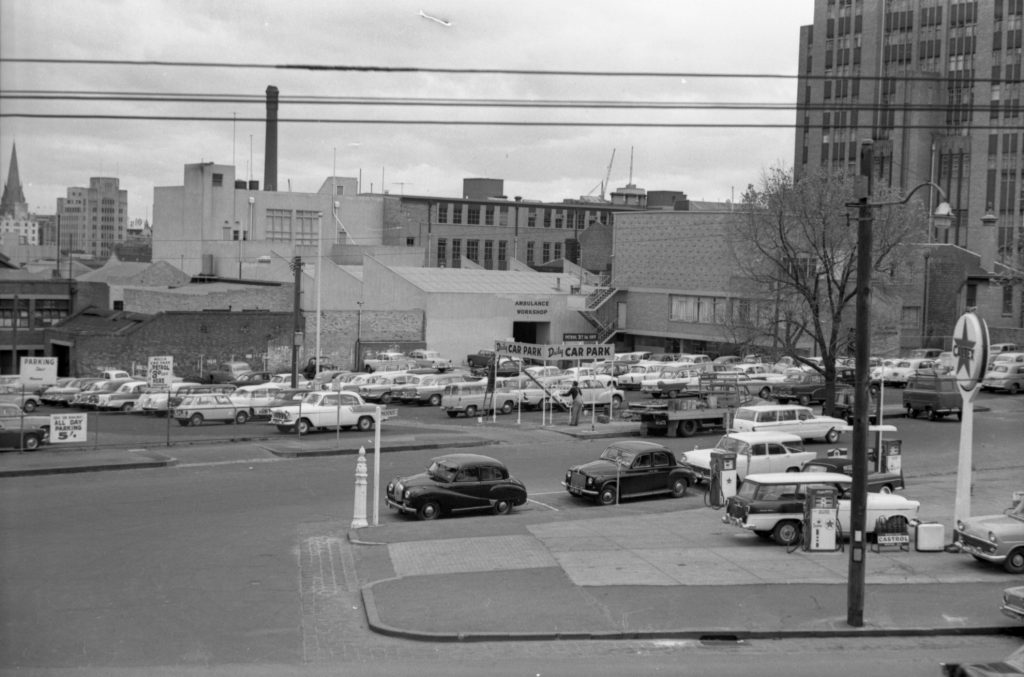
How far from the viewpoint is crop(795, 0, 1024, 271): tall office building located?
314 ft

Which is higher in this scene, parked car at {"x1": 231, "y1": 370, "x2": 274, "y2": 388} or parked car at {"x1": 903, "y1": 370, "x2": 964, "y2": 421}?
parked car at {"x1": 903, "y1": 370, "x2": 964, "y2": 421}

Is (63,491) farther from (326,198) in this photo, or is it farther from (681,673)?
(326,198)

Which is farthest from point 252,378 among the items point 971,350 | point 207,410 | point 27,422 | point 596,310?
point 971,350

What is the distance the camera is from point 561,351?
137 feet

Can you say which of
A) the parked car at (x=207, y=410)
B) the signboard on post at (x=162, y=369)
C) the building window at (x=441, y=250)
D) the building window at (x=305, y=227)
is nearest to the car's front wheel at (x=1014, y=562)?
the signboard on post at (x=162, y=369)

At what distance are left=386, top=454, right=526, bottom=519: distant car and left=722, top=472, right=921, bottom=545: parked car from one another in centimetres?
577

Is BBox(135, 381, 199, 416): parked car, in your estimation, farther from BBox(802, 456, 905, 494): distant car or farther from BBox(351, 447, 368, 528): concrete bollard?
BBox(802, 456, 905, 494): distant car

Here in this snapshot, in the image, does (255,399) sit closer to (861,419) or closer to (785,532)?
(785,532)

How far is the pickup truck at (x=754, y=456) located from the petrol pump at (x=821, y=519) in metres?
7.60

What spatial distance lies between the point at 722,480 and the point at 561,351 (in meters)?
17.3

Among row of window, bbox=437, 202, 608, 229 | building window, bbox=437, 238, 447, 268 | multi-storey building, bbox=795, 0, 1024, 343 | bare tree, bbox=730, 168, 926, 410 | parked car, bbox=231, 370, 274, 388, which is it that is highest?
multi-storey building, bbox=795, 0, 1024, 343

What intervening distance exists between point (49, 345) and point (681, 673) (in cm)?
5702

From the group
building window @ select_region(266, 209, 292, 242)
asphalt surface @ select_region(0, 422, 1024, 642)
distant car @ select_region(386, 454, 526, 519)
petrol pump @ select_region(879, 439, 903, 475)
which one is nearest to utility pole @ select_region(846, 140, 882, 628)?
asphalt surface @ select_region(0, 422, 1024, 642)

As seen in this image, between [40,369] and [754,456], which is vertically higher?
[40,369]
